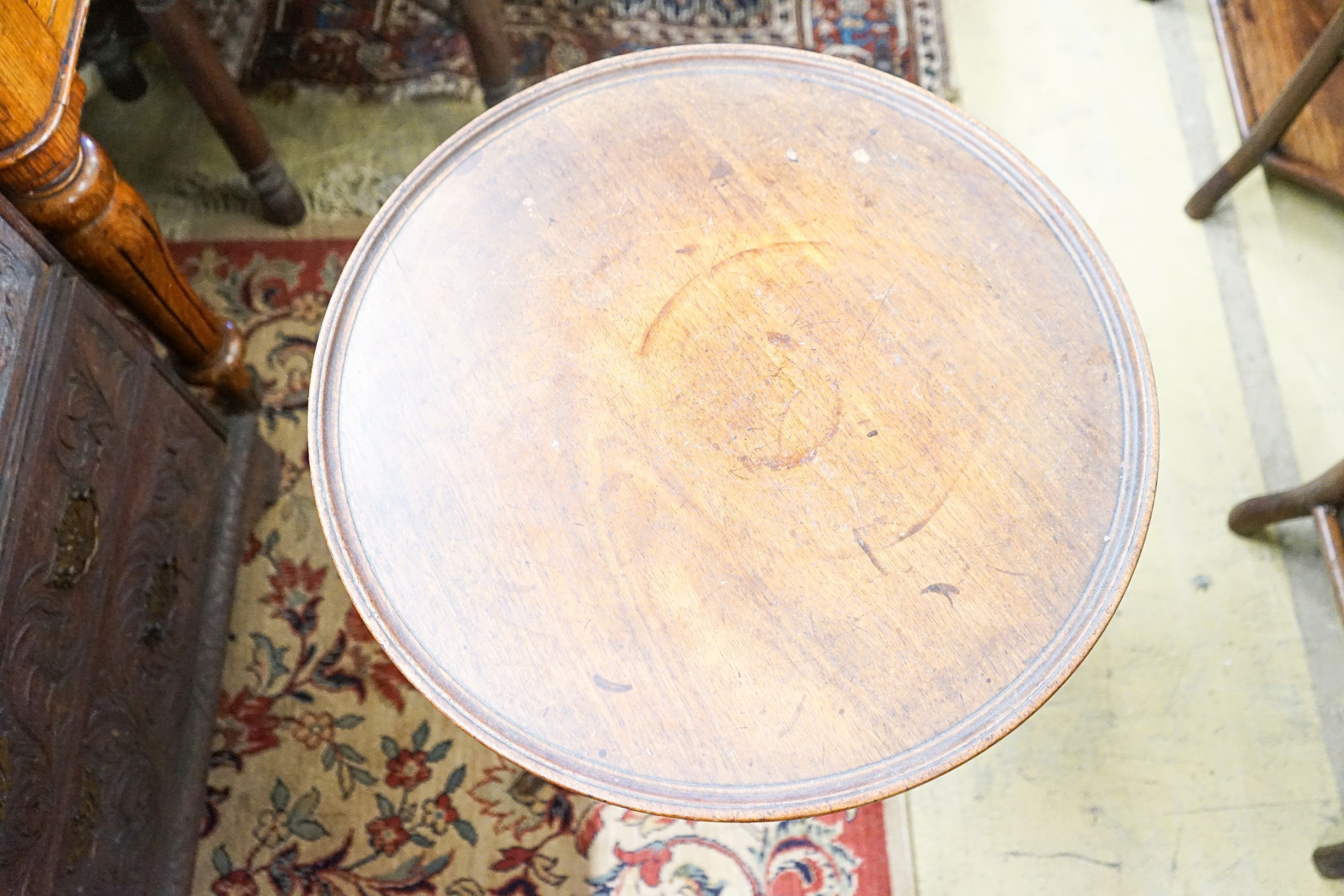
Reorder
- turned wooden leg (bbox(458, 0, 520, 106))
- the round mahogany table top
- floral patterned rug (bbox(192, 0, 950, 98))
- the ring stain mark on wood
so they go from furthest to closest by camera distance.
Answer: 1. floral patterned rug (bbox(192, 0, 950, 98))
2. turned wooden leg (bbox(458, 0, 520, 106))
3. the ring stain mark on wood
4. the round mahogany table top

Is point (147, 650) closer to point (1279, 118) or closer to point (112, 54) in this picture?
point (112, 54)

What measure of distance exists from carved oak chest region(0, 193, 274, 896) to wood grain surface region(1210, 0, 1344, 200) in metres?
1.60

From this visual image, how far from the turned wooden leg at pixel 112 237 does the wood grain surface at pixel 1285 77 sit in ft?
5.05

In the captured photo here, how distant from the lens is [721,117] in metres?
1.01

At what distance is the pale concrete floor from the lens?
50.0 inches

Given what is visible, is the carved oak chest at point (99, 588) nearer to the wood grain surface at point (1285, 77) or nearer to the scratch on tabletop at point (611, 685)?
the scratch on tabletop at point (611, 685)

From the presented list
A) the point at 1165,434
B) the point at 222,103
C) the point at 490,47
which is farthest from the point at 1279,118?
the point at 222,103

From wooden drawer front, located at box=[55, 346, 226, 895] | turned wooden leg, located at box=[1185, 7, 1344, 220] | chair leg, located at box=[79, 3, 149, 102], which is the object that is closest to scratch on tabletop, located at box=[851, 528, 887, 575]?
wooden drawer front, located at box=[55, 346, 226, 895]

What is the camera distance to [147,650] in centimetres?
112

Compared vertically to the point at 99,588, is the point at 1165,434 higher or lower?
lower

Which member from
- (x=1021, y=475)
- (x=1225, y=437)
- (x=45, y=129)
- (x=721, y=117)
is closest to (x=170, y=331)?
(x=45, y=129)

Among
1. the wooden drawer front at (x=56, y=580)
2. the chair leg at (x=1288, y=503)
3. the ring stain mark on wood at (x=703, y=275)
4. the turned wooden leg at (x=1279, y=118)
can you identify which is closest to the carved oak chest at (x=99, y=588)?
the wooden drawer front at (x=56, y=580)

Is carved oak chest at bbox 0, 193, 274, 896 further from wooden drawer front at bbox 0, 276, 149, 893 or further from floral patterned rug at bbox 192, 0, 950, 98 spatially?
floral patterned rug at bbox 192, 0, 950, 98

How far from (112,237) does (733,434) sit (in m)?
Answer: 0.69
